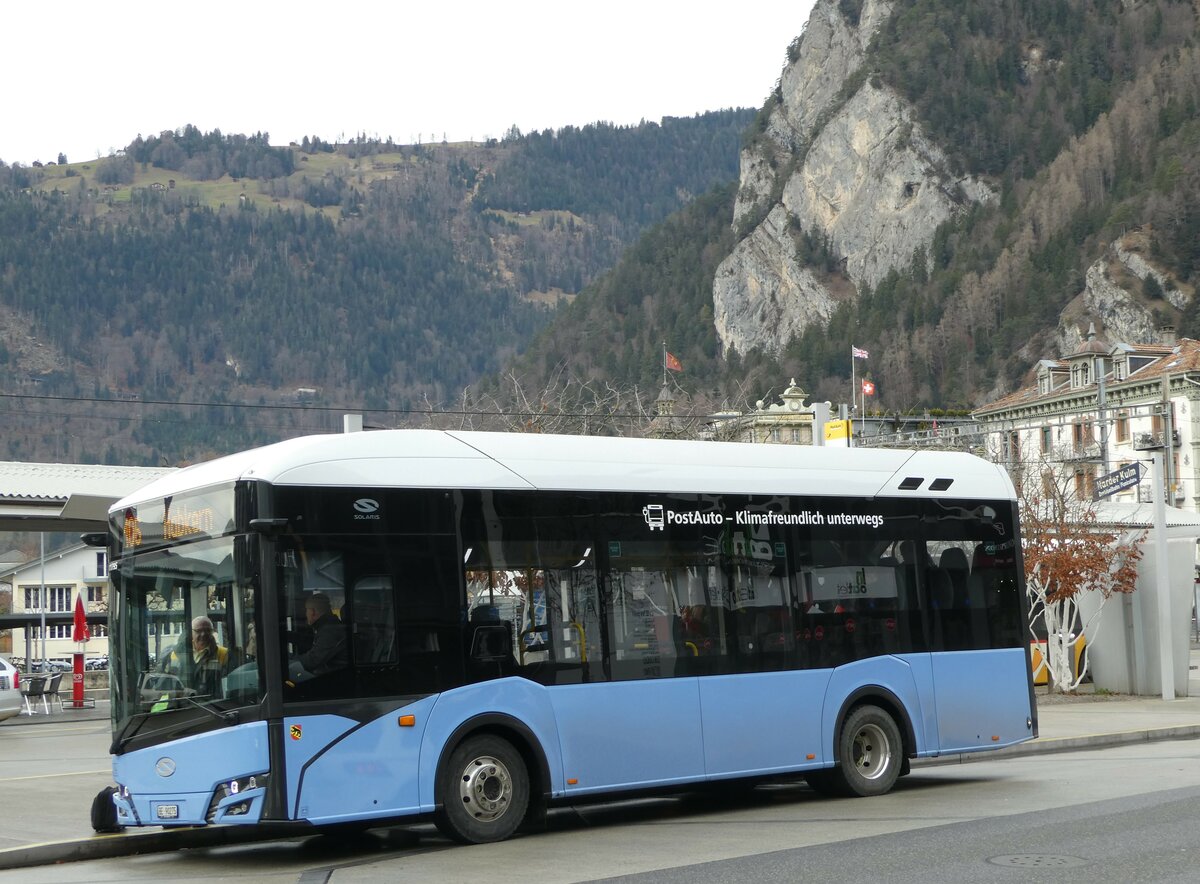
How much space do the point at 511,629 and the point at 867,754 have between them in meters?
4.11

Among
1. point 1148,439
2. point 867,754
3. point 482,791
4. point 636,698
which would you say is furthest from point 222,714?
point 1148,439

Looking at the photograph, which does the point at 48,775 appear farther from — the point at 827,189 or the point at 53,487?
the point at 827,189

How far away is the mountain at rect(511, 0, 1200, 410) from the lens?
131250 mm

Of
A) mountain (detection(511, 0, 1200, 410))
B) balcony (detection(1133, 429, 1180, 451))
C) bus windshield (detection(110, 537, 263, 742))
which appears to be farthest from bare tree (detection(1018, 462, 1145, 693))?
mountain (detection(511, 0, 1200, 410))

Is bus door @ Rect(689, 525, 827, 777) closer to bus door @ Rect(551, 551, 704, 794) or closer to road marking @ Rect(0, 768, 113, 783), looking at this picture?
bus door @ Rect(551, 551, 704, 794)

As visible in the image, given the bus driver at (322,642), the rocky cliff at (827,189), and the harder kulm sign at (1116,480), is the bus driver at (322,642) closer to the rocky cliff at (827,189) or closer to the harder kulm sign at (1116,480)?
the harder kulm sign at (1116,480)

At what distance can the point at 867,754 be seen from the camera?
14000 mm

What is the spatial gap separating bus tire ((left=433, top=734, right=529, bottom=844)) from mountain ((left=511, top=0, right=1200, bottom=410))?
112161 millimetres

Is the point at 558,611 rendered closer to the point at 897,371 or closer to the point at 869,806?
the point at 869,806

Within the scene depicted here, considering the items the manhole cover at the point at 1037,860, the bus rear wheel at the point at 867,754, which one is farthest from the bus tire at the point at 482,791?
the manhole cover at the point at 1037,860

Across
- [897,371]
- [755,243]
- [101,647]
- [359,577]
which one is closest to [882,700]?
[359,577]

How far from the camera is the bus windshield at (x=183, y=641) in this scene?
1059cm

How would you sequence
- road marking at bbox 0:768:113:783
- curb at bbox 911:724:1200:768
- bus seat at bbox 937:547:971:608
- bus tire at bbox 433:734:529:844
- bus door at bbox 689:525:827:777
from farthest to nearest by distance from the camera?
curb at bbox 911:724:1200:768
road marking at bbox 0:768:113:783
bus seat at bbox 937:547:971:608
bus door at bbox 689:525:827:777
bus tire at bbox 433:734:529:844

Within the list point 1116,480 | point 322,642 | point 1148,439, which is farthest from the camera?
point 1148,439
